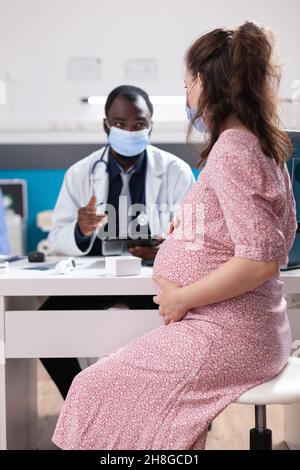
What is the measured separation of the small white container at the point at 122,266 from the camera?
1.67 m

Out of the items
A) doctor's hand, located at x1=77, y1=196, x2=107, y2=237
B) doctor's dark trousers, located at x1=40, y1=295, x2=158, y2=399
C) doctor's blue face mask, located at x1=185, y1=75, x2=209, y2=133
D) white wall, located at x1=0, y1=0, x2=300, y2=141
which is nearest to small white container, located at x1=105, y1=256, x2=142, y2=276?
doctor's dark trousers, located at x1=40, y1=295, x2=158, y2=399

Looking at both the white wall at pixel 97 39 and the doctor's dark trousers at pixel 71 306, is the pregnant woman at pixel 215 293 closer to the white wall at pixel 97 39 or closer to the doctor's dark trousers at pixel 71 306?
the doctor's dark trousers at pixel 71 306

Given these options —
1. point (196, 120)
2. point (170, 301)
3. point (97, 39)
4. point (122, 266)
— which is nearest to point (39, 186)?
point (97, 39)

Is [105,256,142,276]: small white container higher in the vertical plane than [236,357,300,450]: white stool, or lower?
higher

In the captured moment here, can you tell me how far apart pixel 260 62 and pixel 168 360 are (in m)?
0.62

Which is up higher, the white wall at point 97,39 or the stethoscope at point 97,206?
the white wall at point 97,39

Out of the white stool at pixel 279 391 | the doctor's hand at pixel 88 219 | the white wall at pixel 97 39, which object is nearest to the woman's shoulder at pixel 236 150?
the white stool at pixel 279 391

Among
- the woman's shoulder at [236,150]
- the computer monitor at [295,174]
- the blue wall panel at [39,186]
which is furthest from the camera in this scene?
the blue wall panel at [39,186]

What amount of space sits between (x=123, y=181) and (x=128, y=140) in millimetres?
160

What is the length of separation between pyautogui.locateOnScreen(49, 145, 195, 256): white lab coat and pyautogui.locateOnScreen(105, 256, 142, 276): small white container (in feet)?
2.43

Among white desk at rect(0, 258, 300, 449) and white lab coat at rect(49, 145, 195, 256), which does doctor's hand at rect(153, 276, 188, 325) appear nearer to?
white desk at rect(0, 258, 300, 449)

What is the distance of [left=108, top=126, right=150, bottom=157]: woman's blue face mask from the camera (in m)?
2.46

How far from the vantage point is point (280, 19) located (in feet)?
16.1

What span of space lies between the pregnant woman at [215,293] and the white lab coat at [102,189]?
112cm
